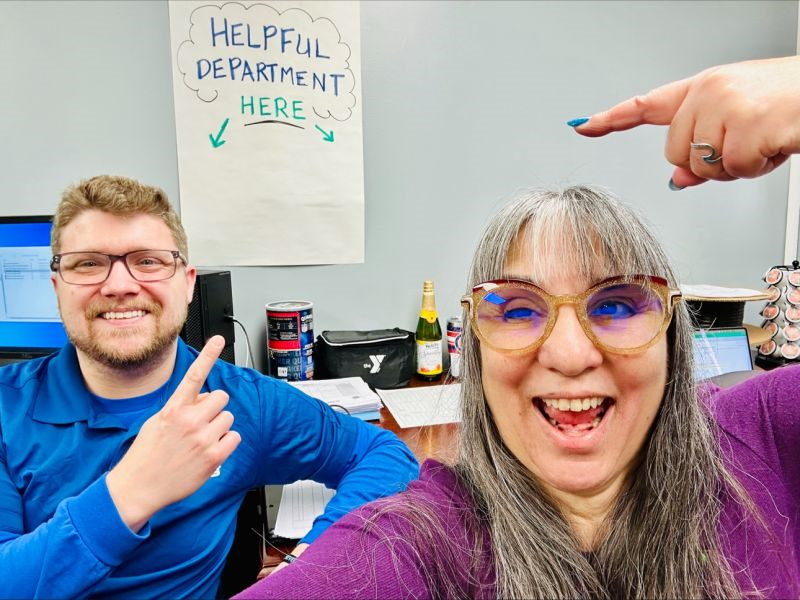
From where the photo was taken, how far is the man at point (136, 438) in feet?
2.40

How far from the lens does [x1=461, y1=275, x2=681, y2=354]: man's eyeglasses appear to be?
639mm

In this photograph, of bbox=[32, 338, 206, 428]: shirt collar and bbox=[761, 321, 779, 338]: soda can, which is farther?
bbox=[761, 321, 779, 338]: soda can

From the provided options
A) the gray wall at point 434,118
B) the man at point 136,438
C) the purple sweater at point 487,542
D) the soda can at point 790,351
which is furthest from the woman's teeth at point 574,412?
the soda can at point 790,351

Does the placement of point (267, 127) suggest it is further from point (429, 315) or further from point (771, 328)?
point (771, 328)

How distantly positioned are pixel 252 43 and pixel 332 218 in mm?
574

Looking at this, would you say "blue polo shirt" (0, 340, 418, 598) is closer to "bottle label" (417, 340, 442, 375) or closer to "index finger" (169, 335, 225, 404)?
"index finger" (169, 335, 225, 404)

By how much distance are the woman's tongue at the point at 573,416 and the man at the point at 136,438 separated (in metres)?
0.44

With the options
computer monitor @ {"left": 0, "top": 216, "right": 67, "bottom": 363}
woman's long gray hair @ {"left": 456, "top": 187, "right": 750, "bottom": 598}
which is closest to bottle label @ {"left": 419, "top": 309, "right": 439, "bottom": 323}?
woman's long gray hair @ {"left": 456, "top": 187, "right": 750, "bottom": 598}

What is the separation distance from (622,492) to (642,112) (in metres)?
0.53

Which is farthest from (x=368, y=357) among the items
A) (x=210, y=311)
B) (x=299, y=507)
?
(x=299, y=507)

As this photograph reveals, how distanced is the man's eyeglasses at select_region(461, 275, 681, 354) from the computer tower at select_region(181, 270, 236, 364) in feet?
2.84

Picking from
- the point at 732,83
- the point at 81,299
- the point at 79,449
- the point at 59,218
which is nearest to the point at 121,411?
the point at 79,449

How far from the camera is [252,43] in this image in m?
1.52

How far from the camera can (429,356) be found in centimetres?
164
